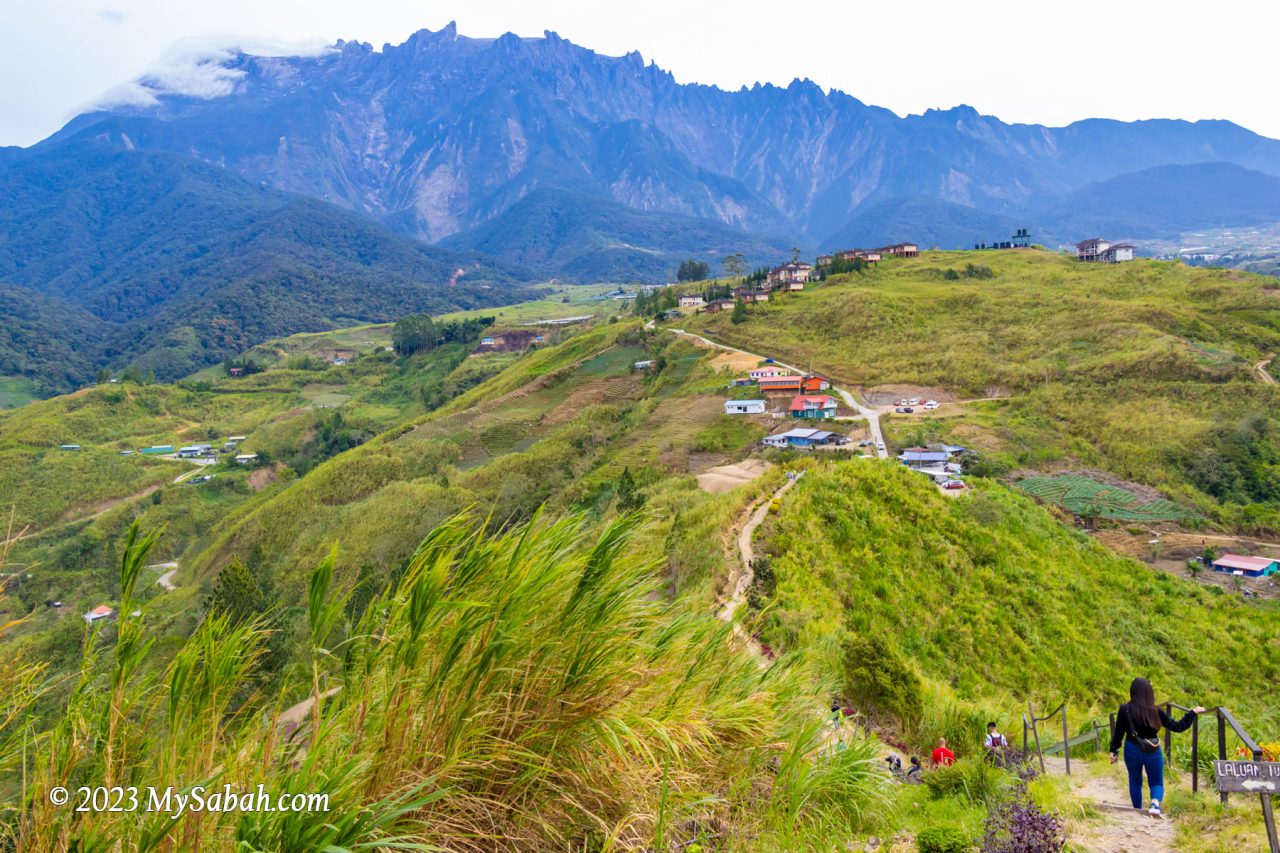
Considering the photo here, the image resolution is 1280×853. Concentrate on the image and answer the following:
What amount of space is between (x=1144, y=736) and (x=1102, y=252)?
89.0 m

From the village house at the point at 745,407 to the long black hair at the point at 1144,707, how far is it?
33446mm

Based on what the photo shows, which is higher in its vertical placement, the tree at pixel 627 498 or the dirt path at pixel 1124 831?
the dirt path at pixel 1124 831

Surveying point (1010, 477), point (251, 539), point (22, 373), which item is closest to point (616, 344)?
point (251, 539)

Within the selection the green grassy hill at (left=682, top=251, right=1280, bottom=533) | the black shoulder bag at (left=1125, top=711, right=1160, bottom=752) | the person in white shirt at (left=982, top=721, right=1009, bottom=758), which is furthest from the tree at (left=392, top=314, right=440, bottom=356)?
the black shoulder bag at (left=1125, top=711, right=1160, bottom=752)

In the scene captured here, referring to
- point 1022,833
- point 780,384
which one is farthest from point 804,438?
point 1022,833

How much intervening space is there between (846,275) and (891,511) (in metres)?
59.0

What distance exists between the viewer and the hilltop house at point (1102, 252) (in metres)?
73.2

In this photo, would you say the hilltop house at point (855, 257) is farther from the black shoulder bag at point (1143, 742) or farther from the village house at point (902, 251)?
the black shoulder bag at point (1143, 742)

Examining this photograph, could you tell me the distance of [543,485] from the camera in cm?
3497

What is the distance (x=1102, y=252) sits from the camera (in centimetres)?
7519

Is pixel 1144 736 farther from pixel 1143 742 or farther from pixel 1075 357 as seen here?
pixel 1075 357

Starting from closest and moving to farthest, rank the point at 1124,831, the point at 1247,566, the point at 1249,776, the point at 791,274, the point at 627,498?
the point at 1249,776
the point at 1124,831
the point at 627,498
the point at 1247,566
the point at 791,274

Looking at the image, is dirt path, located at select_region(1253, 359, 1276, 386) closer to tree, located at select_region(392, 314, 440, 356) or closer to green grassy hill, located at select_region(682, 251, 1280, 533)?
green grassy hill, located at select_region(682, 251, 1280, 533)

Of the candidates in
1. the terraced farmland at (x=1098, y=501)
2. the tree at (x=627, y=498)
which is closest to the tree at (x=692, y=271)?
the terraced farmland at (x=1098, y=501)
